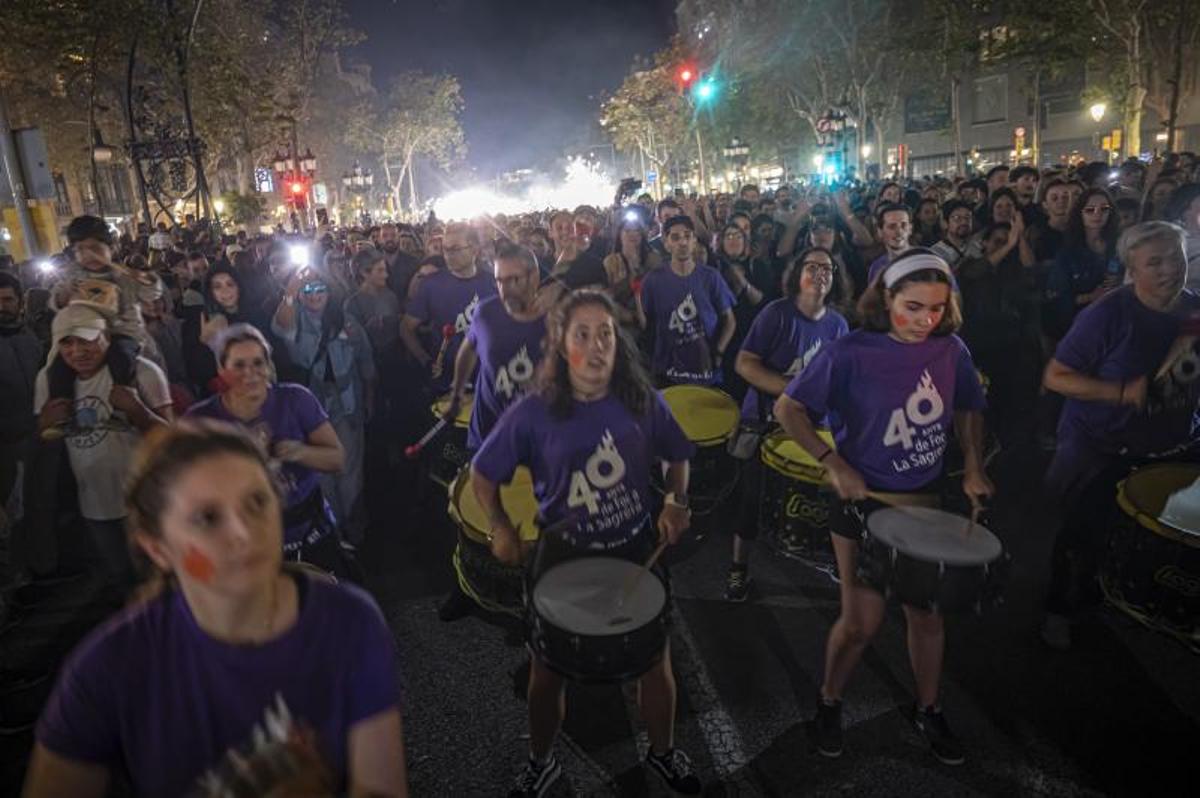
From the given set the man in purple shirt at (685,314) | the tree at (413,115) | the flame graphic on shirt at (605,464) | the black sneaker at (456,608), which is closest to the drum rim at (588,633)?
the flame graphic on shirt at (605,464)

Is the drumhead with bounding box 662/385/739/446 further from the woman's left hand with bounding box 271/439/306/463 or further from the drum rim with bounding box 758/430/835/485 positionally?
the woman's left hand with bounding box 271/439/306/463

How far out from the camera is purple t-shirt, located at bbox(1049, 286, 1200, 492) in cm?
396

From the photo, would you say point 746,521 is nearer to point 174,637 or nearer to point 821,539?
point 821,539

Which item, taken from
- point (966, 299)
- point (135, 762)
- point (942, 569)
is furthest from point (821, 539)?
point (966, 299)

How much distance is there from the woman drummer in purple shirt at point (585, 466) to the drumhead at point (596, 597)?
0.15 m

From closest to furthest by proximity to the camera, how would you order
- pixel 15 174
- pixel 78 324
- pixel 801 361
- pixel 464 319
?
pixel 78 324, pixel 801 361, pixel 464 319, pixel 15 174

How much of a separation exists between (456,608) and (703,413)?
2.17 meters

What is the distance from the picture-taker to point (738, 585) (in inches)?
202

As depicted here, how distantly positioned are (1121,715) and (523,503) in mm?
3209

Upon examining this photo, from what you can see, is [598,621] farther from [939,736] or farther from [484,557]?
[939,736]

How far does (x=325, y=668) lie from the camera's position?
1832 millimetres

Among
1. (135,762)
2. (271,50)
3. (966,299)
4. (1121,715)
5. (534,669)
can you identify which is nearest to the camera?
(135,762)

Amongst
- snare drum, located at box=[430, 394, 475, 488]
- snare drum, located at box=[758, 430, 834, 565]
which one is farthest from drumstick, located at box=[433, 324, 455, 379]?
snare drum, located at box=[758, 430, 834, 565]

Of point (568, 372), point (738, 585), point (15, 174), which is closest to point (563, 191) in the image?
point (15, 174)
